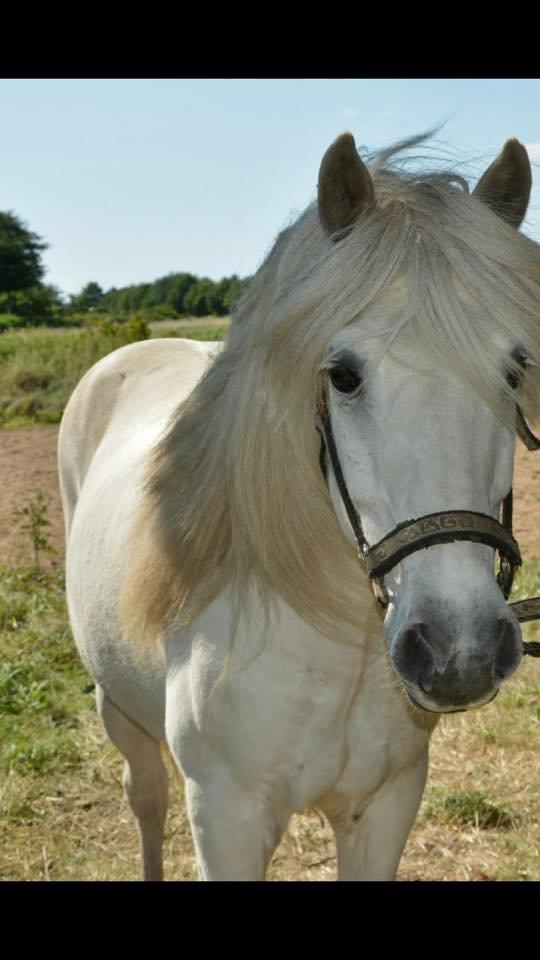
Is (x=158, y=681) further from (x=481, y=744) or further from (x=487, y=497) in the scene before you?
(x=481, y=744)

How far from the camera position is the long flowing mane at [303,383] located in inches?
65.7

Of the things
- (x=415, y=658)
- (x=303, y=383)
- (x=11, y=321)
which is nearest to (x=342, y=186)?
(x=303, y=383)

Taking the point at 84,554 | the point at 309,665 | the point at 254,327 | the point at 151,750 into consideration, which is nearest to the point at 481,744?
the point at 151,750

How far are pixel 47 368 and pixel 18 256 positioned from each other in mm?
11709

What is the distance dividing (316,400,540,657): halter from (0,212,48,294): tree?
820 inches

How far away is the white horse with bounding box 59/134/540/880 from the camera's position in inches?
60.6

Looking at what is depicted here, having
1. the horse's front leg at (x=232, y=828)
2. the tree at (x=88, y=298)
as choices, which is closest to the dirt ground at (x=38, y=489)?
the horse's front leg at (x=232, y=828)

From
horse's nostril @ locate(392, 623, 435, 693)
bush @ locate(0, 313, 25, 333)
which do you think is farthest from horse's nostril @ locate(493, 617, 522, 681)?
bush @ locate(0, 313, 25, 333)

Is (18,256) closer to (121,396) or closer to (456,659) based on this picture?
(121,396)

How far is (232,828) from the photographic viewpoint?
6.84 feet

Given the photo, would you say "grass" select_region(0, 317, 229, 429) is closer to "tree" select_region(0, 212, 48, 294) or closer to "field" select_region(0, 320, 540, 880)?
"field" select_region(0, 320, 540, 880)
